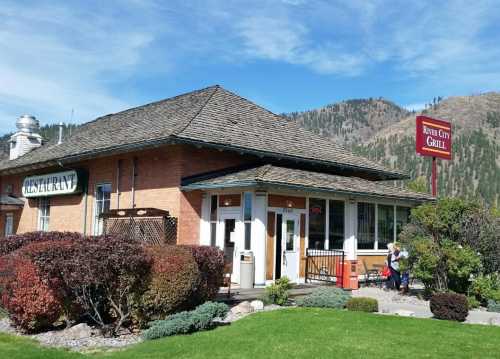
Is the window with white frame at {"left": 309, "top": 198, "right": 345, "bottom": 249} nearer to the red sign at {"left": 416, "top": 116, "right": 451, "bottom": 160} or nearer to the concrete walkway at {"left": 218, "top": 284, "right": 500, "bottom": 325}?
the concrete walkway at {"left": 218, "top": 284, "right": 500, "bottom": 325}

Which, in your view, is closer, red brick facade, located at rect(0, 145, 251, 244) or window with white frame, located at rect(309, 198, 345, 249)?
red brick facade, located at rect(0, 145, 251, 244)

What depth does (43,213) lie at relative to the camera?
85.2 ft

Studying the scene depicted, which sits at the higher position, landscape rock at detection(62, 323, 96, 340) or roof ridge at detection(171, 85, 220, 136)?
roof ridge at detection(171, 85, 220, 136)

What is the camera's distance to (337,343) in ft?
27.3

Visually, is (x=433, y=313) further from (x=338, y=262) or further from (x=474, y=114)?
(x=474, y=114)

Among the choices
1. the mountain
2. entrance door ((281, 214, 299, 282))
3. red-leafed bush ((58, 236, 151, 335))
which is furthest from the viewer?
the mountain

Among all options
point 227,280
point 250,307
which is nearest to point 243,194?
point 227,280

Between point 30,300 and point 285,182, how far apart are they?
8160 mm

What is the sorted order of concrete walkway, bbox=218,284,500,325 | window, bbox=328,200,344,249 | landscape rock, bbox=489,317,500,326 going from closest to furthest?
landscape rock, bbox=489,317,500,326 < concrete walkway, bbox=218,284,500,325 < window, bbox=328,200,344,249

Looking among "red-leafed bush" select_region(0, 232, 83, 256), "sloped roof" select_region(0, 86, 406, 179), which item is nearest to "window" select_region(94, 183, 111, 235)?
"sloped roof" select_region(0, 86, 406, 179)

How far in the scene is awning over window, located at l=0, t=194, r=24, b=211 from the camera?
27000 mm

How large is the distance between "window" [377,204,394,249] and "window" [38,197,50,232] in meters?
15.3

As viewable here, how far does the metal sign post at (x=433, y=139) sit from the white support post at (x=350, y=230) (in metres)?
6.28

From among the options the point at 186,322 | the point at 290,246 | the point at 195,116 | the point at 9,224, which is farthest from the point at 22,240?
the point at 9,224
